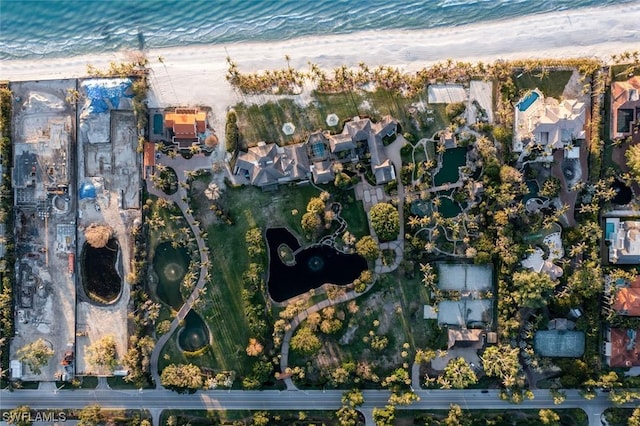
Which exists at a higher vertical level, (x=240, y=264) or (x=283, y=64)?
(x=283, y=64)

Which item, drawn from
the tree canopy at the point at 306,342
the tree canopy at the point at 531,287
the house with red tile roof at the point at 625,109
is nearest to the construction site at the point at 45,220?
the tree canopy at the point at 306,342

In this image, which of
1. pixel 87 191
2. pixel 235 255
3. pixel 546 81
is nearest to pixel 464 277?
pixel 546 81

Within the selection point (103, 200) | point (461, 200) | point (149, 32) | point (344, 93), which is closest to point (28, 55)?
point (149, 32)

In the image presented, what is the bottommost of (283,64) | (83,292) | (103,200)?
(83,292)

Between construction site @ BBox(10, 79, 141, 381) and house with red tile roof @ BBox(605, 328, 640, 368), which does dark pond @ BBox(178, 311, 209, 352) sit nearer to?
construction site @ BBox(10, 79, 141, 381)

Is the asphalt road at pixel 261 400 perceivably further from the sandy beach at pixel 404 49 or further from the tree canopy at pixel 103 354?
the sandy beach at pixel 404 49

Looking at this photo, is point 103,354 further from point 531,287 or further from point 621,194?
point 621,194

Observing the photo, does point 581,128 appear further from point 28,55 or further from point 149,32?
point 28,55
